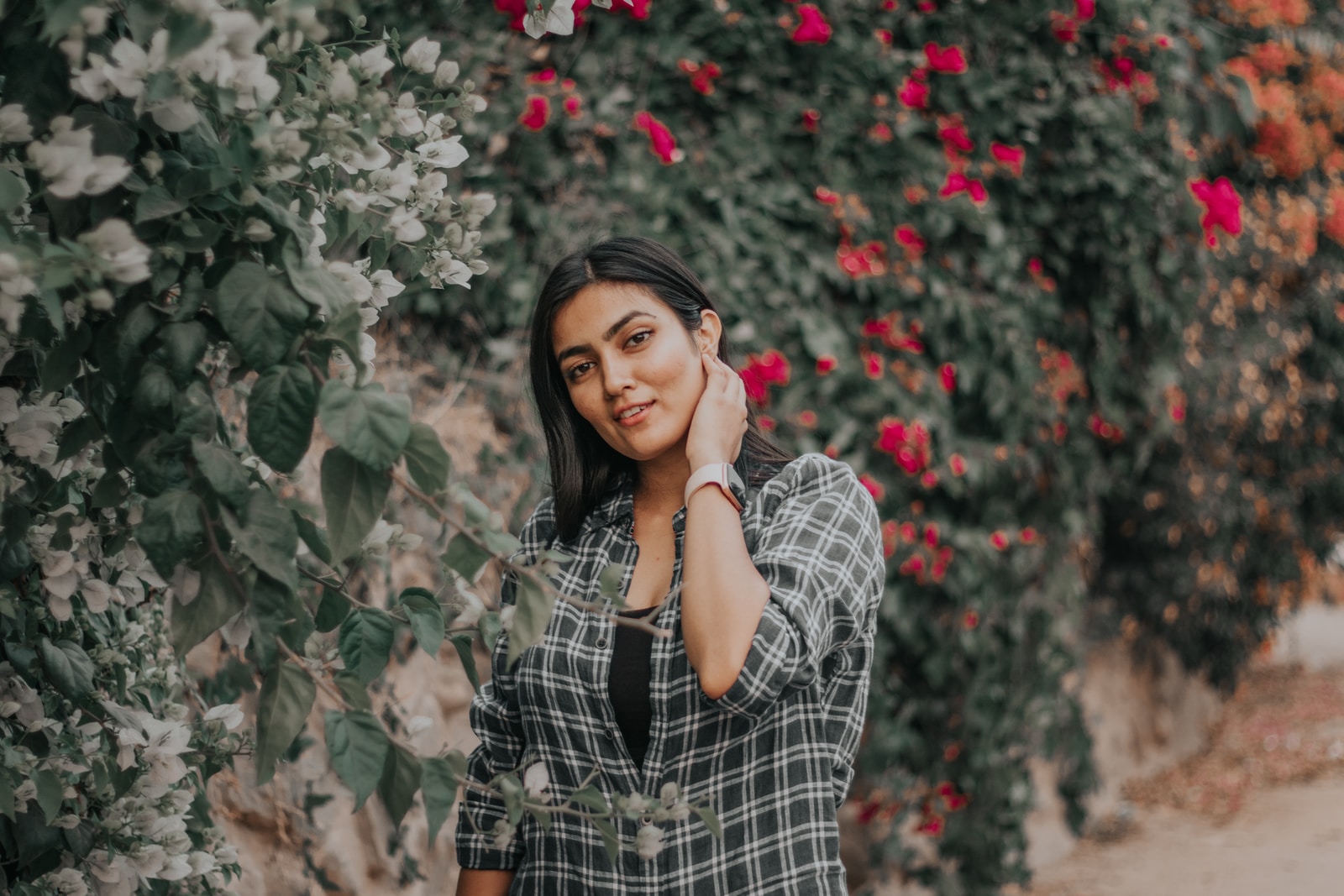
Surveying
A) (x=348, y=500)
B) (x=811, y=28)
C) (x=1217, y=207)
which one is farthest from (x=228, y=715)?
(x=1217, y=207)

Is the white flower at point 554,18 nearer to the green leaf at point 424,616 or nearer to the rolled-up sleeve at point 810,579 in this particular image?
the green leaf at point 424,616

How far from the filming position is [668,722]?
1.59m

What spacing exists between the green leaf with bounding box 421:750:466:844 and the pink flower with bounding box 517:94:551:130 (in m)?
2.41

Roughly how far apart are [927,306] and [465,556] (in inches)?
114

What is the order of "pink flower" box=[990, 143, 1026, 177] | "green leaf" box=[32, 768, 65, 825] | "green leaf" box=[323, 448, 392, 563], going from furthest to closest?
"pink flower" box=[990, 143, 1026, 177]
"green leaf" box=[32, 768, 65, 825]
"green leaf" box=[323, 448, 392, 563]

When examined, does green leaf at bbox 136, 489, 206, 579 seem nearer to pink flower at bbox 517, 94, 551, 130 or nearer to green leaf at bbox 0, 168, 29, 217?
green leaf at bbox 0, 168, 29, 217

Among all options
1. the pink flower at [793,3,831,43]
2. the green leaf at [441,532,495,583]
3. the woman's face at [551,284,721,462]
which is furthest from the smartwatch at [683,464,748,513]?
the pink flower at [793,3,831,43]

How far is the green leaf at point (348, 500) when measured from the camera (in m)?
0.88

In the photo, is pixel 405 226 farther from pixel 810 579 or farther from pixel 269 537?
pixel 810 579

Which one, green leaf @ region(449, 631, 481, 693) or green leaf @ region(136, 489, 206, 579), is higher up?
green leaf @ region(136, 489, 206, 579)

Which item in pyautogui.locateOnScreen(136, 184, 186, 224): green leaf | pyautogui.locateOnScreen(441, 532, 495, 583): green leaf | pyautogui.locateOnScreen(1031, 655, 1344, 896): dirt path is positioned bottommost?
pyautogui.locateOnScreen(1031, 655, 1344, 896): dirt path

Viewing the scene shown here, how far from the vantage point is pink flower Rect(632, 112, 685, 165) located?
10.4 ft

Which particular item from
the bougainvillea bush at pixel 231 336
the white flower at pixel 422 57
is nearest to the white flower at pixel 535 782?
the bougainvillea bush at pixel 231 336

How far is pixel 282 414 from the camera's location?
88 cm
